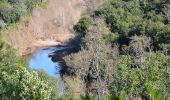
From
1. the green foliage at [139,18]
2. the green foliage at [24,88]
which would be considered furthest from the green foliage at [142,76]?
the green foliage at [24,88]

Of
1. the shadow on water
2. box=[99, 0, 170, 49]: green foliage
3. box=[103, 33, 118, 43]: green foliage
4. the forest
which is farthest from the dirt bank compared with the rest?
box=[103, 33, 118, 43]: green foliage

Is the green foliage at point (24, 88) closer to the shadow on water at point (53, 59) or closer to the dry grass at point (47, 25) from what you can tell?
the shadow on water at point (53, 59)

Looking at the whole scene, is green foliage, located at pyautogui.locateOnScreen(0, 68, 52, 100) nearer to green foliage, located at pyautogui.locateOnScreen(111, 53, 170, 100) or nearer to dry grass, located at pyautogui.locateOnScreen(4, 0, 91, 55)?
green foliage, located at pyautogui.locateOnScreen(111, 53, 170, 100)

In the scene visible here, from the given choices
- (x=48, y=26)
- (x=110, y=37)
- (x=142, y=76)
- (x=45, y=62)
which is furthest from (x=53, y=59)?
(x=142, y=76)

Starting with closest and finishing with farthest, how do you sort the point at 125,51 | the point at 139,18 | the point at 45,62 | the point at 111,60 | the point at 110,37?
1. the point at 111,60
2. the point at 125,51
3. the point at 110,37
4. the point at 139,18
5. the point at 45,62

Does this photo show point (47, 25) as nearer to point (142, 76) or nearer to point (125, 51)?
point (125, 51)

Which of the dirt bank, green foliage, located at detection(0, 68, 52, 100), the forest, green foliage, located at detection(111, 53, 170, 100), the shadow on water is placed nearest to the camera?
green foliage, located at detection(0, 68, 52, 100)
